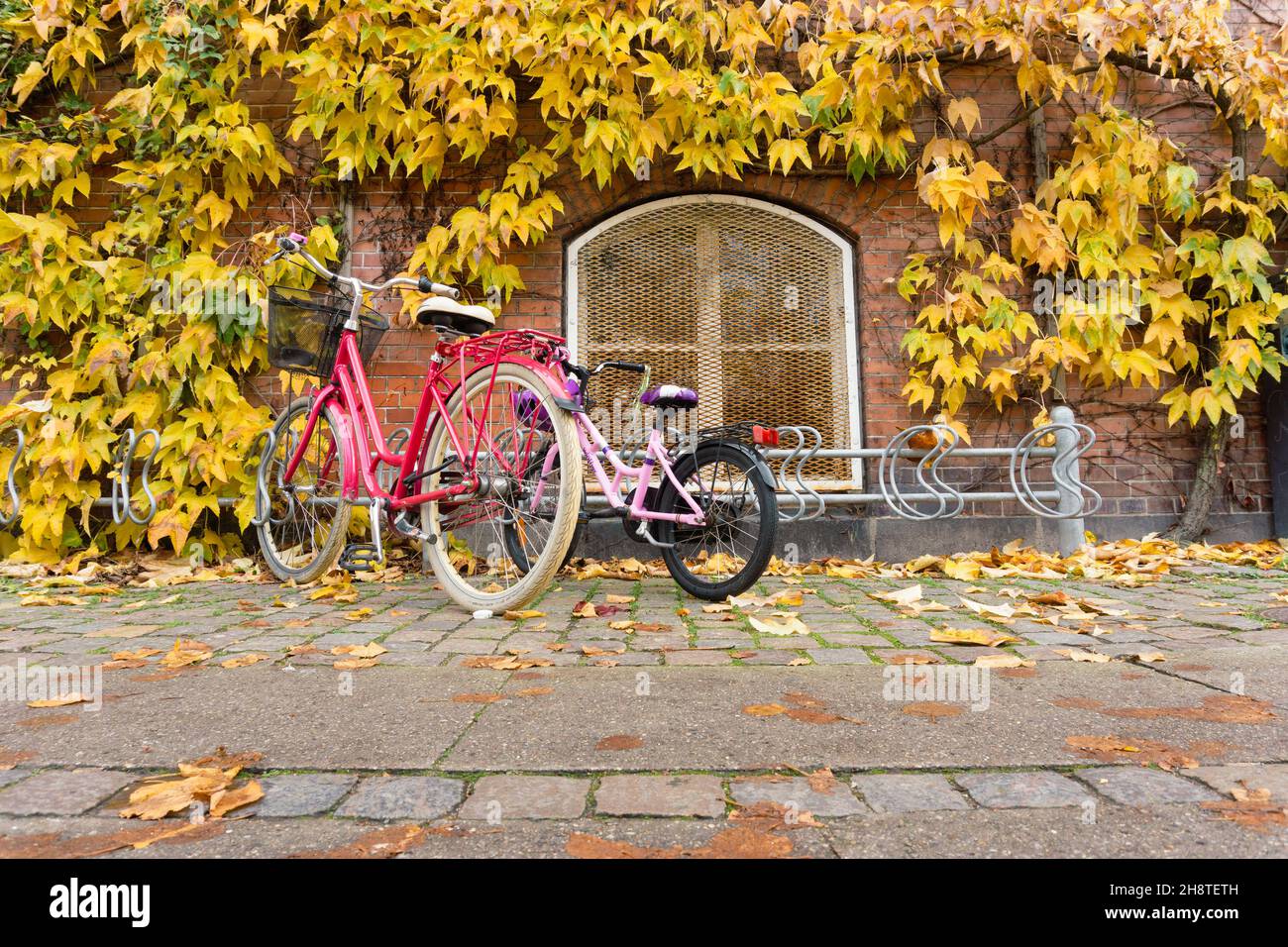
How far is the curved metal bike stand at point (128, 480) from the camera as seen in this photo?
3.93 m

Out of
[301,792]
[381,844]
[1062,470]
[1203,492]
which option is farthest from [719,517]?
[1203,492]

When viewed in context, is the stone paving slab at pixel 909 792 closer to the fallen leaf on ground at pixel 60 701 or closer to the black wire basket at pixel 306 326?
the fallen leaf on ground at pixel 60 701

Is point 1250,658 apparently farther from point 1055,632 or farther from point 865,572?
point 865,572

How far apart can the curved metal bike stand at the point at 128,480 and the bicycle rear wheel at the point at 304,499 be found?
65 cm

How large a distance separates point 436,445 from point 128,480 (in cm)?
215

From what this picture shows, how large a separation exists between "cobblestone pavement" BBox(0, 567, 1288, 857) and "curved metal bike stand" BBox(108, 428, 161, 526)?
140 centimetres

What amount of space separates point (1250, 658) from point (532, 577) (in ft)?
6.65

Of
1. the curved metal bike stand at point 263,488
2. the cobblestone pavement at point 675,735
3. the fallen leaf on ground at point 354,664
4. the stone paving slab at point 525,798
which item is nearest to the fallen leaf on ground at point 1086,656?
the cobblestone pavement at point 675,735

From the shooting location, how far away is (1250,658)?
203cm

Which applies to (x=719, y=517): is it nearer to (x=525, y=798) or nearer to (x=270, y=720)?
(x=270, y=720)

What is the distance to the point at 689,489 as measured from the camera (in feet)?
10.1

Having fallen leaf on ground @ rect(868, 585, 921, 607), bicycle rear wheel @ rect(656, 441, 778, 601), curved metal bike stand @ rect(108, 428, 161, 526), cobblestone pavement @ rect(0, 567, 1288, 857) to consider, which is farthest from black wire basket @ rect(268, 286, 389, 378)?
fallen leaf on ground @ rect(868, 585, 921, 607)

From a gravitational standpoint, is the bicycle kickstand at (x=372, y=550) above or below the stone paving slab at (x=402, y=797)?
above

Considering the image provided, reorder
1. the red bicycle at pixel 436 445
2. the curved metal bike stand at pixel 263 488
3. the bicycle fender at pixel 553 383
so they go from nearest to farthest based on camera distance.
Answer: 1. the bicycle fender at pixel 553 383
2. the red bicycle at pixel 436 445
3. the curved metal bike stand at pixel 263 488
